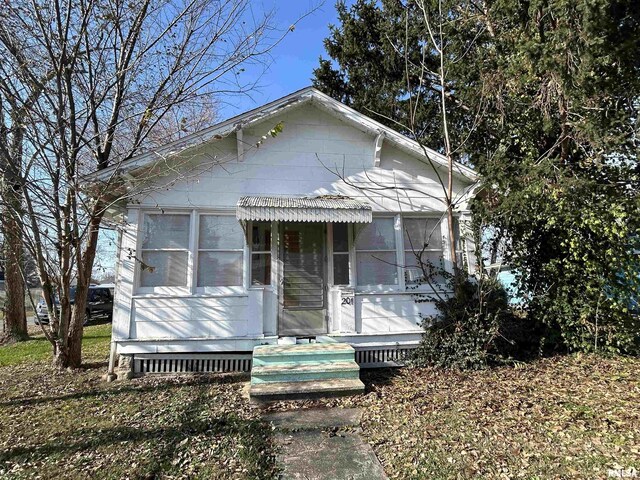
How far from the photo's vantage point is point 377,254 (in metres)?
7.19

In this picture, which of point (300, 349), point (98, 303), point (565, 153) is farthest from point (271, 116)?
point (98, 303)

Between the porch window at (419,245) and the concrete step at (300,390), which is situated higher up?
the porch window at (419,245)

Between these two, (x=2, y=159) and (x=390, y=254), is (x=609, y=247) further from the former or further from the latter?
(x=2, y=159)

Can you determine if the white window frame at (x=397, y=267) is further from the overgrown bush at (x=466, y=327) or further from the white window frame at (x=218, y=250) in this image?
the white window frame at (x=218, y=250)

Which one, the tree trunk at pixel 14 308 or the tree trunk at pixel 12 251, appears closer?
the tree trunk at pixel 12 251

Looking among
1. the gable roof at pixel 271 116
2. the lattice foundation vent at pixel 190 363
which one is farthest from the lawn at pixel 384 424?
the gable roof at pixel 271 116

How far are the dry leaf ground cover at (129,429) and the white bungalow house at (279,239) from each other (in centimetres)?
91

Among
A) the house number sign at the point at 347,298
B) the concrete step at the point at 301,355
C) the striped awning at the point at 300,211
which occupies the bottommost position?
the concrete step at the point at 301,355

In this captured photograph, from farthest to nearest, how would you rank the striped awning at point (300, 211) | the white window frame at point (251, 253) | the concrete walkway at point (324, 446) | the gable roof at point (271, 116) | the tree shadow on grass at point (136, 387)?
the white window frame at point (251, 253) → the gable roof at point (271, 116) → the striped awning at point (300, 211) → the tree shadow on grass at point (136, 387) → the concrete walkway at point (324, 446)

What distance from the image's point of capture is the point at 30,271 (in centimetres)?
909

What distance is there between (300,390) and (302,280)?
2275 millimetres

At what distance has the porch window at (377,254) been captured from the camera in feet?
23.2

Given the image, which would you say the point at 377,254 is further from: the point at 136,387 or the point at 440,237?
the point at 136,387

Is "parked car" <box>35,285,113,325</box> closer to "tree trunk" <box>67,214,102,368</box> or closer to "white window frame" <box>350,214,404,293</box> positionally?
"tree trunk" <box>67,214,102,368</box>
